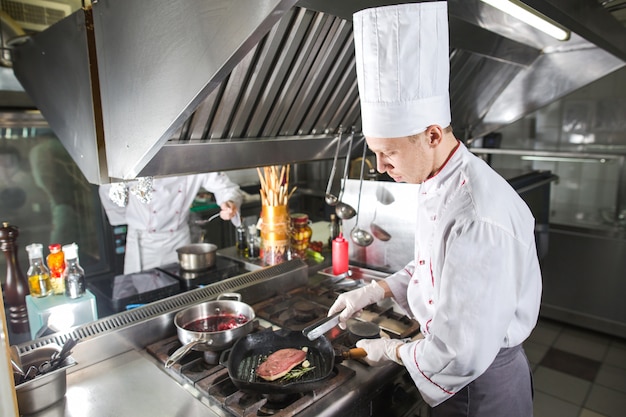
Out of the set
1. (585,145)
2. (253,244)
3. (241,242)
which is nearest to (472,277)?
(253,244)

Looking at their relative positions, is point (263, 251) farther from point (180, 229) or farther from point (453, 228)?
point (453, 228)

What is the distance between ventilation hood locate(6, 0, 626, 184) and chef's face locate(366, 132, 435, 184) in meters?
0.45

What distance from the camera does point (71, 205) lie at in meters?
3.61

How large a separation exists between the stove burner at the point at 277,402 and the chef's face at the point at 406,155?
722mm

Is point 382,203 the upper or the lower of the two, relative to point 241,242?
upper

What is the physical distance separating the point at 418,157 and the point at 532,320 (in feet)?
1.97

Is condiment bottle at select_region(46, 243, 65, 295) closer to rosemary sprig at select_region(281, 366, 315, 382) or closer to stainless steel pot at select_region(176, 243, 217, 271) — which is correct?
stainless steel pot at select_region(176, 243, 217, 271)

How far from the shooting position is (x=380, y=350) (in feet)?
4.55

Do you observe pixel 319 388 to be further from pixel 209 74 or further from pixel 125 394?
pixel 209 74

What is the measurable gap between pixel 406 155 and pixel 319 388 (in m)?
0.73

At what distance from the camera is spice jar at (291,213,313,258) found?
96.2 inches

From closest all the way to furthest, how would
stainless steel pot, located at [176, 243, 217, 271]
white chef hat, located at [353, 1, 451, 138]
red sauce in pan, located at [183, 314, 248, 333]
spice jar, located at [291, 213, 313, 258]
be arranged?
1. white chef hat, located at [353, 1, 451, 138]
2. red sauce in pan, located at [183, 314, 248, 333]
3. stainless steel pot, located at [176, 243, 217, 271]
4. spice jar, located at [291, 213, 313, 258]

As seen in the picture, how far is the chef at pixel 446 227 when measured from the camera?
1.14 metres

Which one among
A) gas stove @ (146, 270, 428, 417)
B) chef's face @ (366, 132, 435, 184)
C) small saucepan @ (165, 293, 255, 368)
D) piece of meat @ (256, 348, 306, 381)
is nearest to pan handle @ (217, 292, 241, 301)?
small saucepan @ (165, 293, 255, 368)
